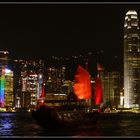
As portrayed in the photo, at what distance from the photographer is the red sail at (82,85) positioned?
41.0 metres

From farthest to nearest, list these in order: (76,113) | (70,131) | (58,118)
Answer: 1. (76,113)
2. (70,131)
3. (58,118)

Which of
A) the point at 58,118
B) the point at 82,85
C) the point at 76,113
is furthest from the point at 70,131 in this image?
the point at 82,85

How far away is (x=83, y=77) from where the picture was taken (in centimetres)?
4219

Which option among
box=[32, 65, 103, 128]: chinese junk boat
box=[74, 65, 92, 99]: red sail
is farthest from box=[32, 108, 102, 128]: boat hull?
box=[74, 65, 92, 99]: red sail

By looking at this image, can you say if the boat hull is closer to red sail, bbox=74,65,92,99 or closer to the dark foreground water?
the dark foreground water

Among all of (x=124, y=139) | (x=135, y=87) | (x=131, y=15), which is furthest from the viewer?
(x=131, y=15)

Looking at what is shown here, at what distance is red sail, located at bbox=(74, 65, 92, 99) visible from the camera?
4103 cm

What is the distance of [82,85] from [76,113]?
3.60 m

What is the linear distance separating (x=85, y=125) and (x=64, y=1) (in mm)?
24731

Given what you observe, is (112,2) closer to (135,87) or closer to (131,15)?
(135,87)

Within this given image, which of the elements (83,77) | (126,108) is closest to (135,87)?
(126,108)

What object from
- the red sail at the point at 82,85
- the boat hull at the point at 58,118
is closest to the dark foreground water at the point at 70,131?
the boat hull at the point at 58,118

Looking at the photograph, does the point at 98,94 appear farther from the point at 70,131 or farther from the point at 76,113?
the point at 70,131

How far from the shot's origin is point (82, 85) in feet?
136
